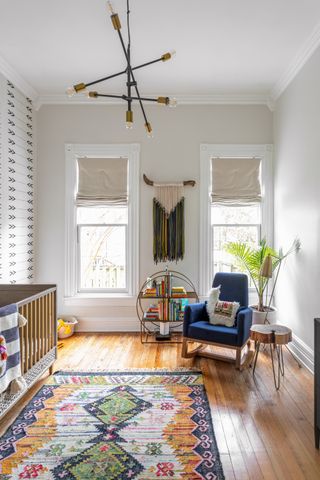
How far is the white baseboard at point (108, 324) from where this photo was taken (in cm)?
449

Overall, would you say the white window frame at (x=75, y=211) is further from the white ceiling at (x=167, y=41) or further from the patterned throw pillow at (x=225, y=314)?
the patterned throw pillow at (x=225, y=314)

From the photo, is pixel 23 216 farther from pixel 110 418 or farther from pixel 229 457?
pixel 229 457

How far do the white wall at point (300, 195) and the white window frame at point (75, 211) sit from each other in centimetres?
189

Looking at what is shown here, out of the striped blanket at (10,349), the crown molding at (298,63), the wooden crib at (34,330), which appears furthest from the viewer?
the crown molding at (298,63)

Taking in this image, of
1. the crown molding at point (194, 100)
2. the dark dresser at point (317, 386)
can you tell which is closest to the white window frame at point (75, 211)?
the crown molding at point (194, 100)

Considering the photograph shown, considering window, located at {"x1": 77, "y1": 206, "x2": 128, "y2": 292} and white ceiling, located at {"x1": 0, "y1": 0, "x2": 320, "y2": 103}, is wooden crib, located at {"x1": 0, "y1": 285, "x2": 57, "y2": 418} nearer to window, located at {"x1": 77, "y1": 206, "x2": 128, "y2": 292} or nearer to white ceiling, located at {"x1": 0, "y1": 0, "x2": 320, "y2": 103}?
window, located at {"x1": 77, "y1": 206, "x2": 128, "y2": 292}

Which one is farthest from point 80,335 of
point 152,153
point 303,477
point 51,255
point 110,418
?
point 303,477

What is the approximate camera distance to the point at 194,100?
4402mm

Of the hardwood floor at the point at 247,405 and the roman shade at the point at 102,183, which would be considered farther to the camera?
the roman shade at the point at 102,183

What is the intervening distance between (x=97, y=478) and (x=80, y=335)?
2.67 m

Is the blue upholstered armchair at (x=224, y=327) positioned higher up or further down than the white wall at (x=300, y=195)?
further down

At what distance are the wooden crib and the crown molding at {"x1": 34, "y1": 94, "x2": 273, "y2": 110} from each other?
265 centimetres

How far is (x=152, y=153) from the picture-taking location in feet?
14.7

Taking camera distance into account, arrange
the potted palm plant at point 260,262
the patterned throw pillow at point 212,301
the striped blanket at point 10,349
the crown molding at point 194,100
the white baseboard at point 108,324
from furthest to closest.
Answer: the white baseboard at point 108,324 < the crown molding at point 194,100 < the potted palm plant at point 260,262 < the patterned throw pillow at point 212,301 < the striped blanket at point 10,349
